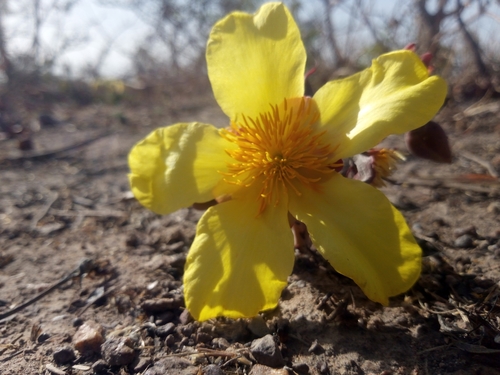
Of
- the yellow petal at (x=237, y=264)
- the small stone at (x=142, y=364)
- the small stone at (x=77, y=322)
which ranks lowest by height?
the small stone at (x=77, y=322)

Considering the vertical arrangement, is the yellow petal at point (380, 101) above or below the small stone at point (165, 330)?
above

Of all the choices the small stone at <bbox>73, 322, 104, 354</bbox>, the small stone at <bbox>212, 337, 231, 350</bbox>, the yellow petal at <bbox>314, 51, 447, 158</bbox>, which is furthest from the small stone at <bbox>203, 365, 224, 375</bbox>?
the yellow petal at <bbox>314, 51, 447, 158</bbox>

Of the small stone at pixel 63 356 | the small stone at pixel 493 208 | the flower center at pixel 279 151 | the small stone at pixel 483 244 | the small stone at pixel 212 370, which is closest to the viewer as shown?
the small stone at pixel 212 370

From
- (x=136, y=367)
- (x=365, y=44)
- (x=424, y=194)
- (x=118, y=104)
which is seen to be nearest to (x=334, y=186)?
(x=136, y=367)

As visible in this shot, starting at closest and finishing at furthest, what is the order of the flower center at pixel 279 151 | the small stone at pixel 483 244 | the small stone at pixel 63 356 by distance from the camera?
A: 1. the small stone at pixel 63 356
2. the flower center at pixel 279 151
3. the small stone at pixel 483 244

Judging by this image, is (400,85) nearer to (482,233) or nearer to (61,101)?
(482,233)

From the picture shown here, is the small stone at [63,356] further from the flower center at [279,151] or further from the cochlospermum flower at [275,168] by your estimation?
the flower center at [279,151]

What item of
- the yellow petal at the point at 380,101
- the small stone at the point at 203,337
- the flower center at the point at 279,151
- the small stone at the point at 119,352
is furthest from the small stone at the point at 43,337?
the yellow petal at the point at 380,101
